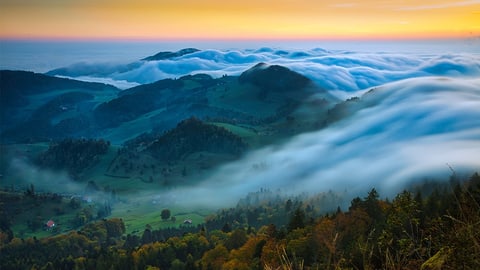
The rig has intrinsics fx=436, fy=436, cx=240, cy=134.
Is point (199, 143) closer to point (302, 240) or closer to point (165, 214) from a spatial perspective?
point (165, 214)

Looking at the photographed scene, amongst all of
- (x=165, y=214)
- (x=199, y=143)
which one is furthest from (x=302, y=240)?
(x=199, y=143)

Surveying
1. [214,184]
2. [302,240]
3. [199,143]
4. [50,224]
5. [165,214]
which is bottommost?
[214,184]

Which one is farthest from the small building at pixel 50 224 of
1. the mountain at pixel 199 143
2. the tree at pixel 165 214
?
the mountain at pixel 199 143

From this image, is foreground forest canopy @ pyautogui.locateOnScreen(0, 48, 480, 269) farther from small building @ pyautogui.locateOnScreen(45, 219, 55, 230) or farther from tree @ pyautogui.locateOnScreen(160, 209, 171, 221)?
tree @ pyautogui.locateOnScreen(160, 209, 171, 221)

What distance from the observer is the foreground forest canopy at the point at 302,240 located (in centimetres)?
576

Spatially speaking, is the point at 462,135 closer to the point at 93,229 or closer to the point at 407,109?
the point at 407,109

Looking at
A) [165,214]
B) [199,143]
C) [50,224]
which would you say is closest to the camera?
[50,224]

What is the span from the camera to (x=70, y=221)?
120500 millimetres

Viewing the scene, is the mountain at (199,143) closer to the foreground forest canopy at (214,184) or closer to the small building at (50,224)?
the foreground forest canopy at (214,184)

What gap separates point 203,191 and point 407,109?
94.4m

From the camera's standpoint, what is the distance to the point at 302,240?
31.0 m

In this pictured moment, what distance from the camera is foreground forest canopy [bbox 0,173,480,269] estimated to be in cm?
576

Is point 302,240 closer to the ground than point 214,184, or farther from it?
farther from it

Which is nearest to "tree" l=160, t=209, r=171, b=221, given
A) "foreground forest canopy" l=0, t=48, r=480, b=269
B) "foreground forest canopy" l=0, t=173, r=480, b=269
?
"foreground forest canopy" l=0, t=48, r=480, b=269
